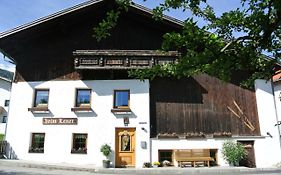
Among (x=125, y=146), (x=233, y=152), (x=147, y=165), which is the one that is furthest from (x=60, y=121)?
(x=233, y=152)

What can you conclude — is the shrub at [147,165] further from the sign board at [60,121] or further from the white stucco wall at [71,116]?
the sign board at [60,121]

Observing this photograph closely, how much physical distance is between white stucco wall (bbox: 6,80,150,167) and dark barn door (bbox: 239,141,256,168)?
16.9 ft

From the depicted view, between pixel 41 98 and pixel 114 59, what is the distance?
474 cm

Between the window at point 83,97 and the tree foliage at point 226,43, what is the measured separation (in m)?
13.8

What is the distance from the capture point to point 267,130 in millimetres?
16266

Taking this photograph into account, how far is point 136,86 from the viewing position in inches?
651

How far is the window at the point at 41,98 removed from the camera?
1686 cm

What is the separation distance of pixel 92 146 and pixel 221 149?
6.82 meters

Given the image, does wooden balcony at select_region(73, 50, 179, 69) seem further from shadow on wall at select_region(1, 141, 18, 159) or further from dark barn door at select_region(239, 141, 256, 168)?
dark barn door at select_region(239, 141, 256, 168)

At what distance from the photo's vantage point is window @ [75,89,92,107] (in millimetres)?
16656

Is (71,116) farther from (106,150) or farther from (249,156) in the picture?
(249,156)

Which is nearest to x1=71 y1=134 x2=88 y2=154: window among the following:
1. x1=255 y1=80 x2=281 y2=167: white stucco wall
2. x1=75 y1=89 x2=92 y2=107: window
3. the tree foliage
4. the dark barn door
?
x1=75 y1=89 x2=92 y2=107: window

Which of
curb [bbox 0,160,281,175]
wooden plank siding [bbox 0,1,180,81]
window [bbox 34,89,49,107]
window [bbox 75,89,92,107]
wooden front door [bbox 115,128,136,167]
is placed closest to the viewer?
curb [bbox 0,160,281,175]

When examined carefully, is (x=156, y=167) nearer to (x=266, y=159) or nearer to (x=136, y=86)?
(x=136, y=86)
